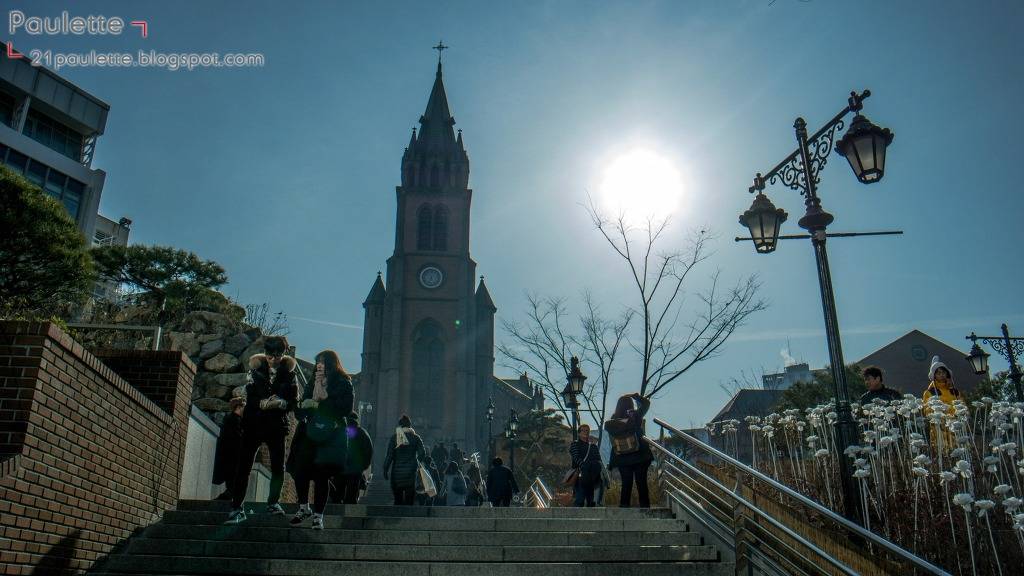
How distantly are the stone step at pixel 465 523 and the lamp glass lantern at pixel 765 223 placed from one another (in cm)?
335

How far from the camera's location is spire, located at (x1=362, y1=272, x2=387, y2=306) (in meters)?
56.1

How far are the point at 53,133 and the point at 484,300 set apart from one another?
32525 mm

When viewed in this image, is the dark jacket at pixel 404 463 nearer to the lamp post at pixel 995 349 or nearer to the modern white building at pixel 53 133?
the lamp post at pixel 995 349

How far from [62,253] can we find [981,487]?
18.4 meters

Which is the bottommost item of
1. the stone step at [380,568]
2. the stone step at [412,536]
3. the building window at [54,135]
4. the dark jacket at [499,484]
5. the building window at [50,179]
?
the stone step at [380,568]

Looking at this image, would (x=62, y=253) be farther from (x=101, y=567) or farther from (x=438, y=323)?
(x=438, y=323)

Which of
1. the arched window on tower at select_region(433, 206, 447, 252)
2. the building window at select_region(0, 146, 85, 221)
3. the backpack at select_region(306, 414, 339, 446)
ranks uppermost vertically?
the arched window on tower at select_region(433, 206, 447, 252)

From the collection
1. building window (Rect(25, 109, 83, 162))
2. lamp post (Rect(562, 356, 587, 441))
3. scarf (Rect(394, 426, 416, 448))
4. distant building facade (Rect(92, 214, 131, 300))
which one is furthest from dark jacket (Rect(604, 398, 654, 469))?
distant building facade (Rect(92, 214, 131, 300))

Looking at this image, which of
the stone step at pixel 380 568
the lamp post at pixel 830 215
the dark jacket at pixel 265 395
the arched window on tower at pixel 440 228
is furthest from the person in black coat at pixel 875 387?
the arched window on tower at pixel 440 228

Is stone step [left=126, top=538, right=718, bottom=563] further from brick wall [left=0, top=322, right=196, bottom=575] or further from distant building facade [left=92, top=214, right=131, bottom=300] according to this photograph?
distant building facade [left=92, top=214, right=131, bottom=300]

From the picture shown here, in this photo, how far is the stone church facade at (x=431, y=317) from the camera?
50.4 meters

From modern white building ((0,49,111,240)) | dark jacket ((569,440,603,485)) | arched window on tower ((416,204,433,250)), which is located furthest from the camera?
arched window on tower ((416,204,433,250))

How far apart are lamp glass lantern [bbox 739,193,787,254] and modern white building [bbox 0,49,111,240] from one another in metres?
29.6

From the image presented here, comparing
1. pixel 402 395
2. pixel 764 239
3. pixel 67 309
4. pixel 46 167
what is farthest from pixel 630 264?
pixel 402 395
